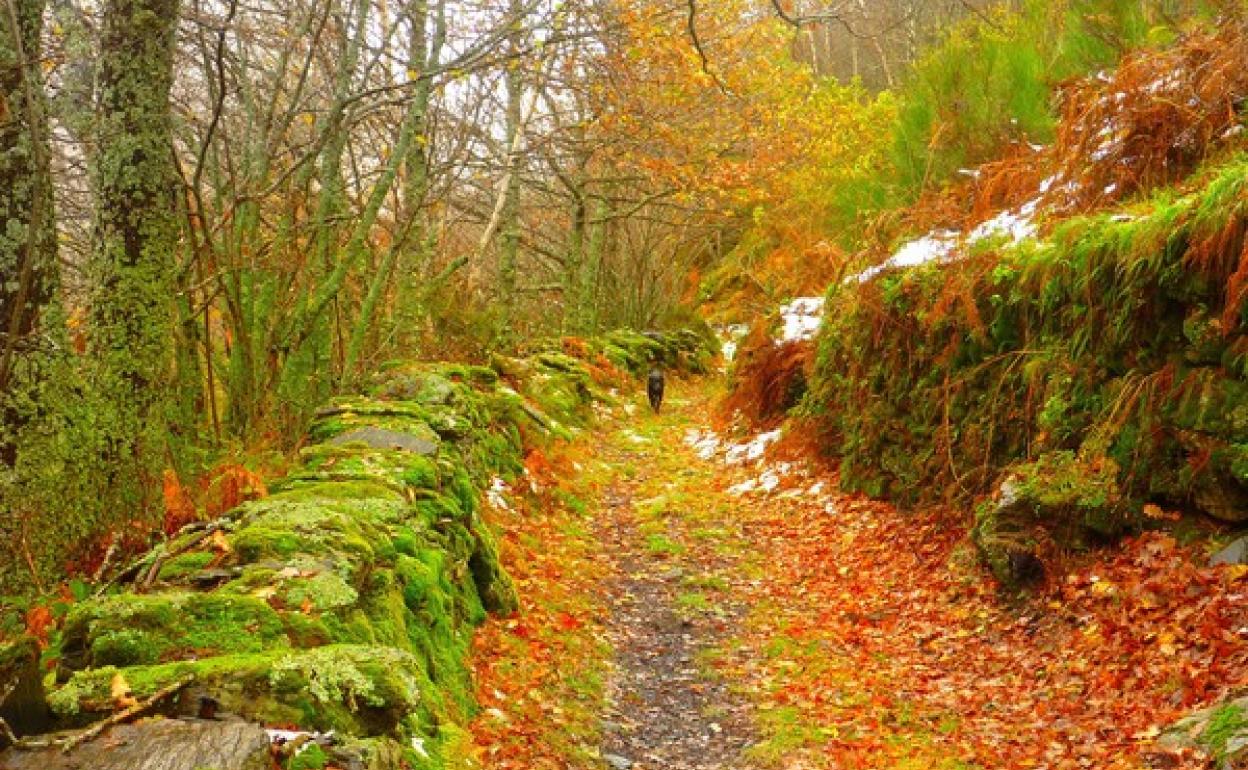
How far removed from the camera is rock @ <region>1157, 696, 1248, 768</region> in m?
3.93

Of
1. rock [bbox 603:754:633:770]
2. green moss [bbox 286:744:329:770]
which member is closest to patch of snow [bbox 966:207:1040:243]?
rock [bbox 603:754:633:770]

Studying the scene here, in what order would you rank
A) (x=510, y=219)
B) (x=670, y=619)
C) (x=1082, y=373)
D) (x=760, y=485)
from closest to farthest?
(x=1082, y=373) → (x=670, y=619) → (x=760, y=485) → (x=510, y=219)

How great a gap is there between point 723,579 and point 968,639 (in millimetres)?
2175

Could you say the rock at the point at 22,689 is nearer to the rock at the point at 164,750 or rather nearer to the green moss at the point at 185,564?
the rock at the point at 164,750

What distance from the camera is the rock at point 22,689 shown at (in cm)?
242

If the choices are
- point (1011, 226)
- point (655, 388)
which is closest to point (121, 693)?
point (1011, 226)

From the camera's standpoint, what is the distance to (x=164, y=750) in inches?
94.0

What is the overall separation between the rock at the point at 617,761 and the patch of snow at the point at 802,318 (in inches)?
285

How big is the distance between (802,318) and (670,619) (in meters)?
6.30

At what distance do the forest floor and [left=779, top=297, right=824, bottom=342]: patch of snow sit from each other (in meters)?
3.42

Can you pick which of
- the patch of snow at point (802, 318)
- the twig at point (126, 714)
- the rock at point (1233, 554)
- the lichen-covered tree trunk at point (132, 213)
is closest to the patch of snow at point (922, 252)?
the patch of snow at point (802, 318)

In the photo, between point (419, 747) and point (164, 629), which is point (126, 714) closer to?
point (164, 629)

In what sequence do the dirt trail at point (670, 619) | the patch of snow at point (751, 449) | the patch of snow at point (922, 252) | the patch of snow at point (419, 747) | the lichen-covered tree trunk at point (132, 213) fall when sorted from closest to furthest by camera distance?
1. the patch of snow at point (419, 747)
2. the lichen-covered tree trunk at point (132, 213)
3. the dirt trail at point (670, 619)
4. the patch of snow at point (922, 252)
5. the patch of snow at point (751, 449)

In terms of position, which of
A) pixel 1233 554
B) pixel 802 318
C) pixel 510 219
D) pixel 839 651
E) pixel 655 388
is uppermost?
pixel 510 219
